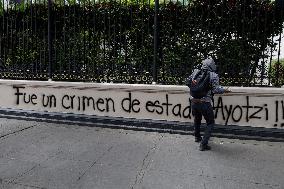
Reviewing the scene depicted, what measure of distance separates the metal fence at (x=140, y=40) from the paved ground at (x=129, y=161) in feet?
4.64

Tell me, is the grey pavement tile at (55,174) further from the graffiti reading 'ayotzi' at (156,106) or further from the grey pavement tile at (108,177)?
the graffiti reading 'ayotzi' at (156,106)

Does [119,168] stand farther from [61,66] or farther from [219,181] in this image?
[61,66]

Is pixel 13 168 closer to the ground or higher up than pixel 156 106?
closer to the ground

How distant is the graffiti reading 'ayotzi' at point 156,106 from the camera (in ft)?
19.4

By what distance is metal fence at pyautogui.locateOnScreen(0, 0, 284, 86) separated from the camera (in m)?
6.13

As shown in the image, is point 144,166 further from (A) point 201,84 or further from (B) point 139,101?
(B) point 139,101

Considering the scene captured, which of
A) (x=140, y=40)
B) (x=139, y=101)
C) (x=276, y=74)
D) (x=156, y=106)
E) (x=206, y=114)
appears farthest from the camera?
(x=140, y=40)

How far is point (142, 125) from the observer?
659 cm

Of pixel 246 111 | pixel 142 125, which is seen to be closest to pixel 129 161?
pixel 142 125

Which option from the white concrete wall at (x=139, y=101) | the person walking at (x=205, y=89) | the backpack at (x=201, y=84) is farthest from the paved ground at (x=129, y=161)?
the backpack at (x=201, y=84)

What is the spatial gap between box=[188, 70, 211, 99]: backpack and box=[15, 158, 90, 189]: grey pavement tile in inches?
84.9

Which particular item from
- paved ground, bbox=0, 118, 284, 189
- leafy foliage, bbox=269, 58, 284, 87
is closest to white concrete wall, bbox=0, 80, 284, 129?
leafy foliage, bbox=269, 58, 284, 87

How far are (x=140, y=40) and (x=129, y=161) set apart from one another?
320 centimetres

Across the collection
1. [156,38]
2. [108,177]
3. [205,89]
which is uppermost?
[156,38]
